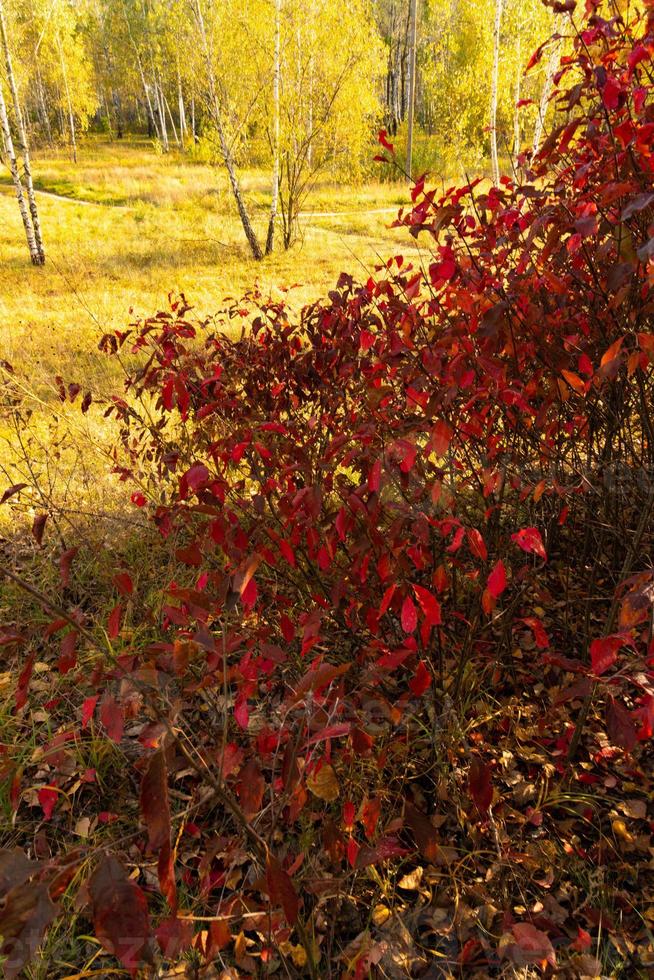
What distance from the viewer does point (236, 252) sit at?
14742 mm

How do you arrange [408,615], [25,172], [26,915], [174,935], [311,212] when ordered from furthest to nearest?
[311,212] < [25,172] < [408,615] < [174,935] < [26,915]

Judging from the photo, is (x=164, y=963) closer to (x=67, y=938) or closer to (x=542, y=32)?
(x=67, y=938)

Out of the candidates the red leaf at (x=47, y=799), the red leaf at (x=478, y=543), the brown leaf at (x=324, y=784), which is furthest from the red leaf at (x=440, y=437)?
the red leaf at (x=47, y=799)

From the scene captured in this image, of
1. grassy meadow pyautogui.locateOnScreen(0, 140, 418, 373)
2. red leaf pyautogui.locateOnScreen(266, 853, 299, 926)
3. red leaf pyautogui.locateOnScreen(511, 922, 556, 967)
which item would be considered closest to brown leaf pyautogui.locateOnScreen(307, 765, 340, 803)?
red leaf pyautogui.locateOnScreen(266, 853, 299, 926)

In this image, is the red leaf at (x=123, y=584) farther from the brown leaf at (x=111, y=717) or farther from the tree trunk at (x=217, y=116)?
the tree trunk at (x=217, y=116)

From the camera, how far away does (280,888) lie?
0.93m

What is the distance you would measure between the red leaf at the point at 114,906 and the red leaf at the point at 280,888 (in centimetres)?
23

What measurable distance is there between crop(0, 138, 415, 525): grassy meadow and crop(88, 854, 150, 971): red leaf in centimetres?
225

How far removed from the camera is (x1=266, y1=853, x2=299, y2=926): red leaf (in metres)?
0.92

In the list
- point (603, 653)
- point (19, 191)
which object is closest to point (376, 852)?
point (603, 653)

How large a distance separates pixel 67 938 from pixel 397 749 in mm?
1148

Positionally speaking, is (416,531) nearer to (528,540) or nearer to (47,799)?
(528,540)

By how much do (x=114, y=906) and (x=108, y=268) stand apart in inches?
543

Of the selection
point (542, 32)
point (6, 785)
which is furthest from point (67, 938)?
point (542, 32)
